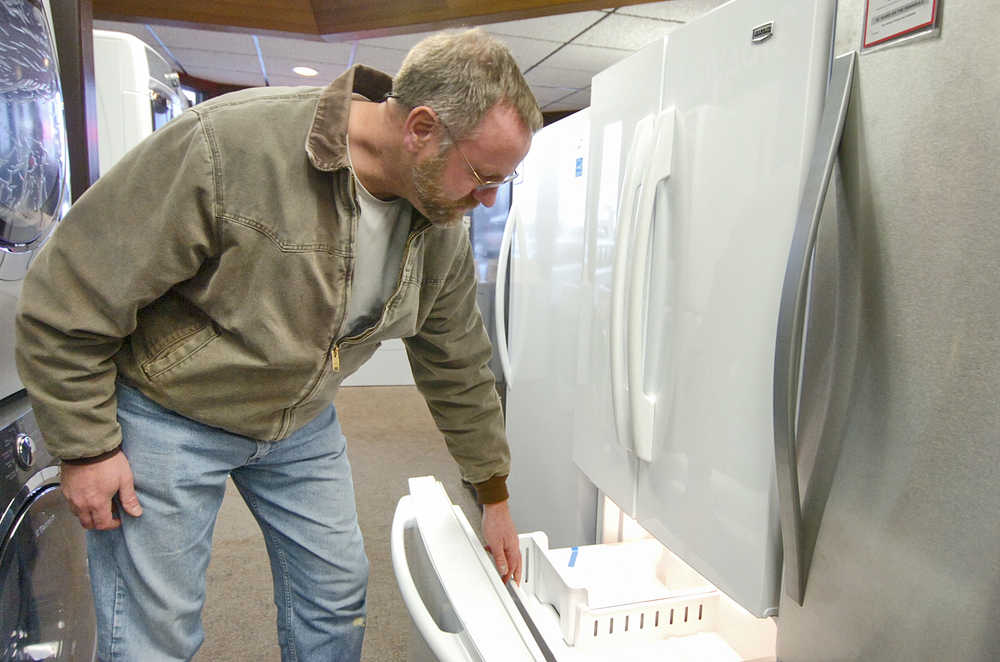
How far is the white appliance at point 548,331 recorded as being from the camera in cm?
191

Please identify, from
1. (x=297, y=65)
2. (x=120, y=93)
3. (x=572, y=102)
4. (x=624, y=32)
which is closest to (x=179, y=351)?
(x=120, y=93)

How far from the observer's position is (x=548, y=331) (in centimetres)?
212

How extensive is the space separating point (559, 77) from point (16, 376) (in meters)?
4.65

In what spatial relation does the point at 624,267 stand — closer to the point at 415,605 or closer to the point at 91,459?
the point at 415,605

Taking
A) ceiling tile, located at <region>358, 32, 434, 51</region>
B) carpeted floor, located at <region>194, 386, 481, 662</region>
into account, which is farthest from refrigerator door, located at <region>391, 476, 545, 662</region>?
ceiling tile, located at <region>358, 32, 434, 51</region>

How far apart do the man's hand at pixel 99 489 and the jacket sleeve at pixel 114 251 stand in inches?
3.3

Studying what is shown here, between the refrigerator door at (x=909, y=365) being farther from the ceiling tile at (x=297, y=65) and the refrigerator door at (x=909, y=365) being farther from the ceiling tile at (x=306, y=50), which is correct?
the ceiling tile at (x=297, y=65)

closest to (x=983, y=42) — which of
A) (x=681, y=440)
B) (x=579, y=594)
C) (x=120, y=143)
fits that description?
(x=681, y=440)

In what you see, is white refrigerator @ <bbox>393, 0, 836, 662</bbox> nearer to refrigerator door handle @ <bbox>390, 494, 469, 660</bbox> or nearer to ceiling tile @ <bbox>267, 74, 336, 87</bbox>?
refrigerator door handle @ <bbox>390, 494, 469, 660</bbox>

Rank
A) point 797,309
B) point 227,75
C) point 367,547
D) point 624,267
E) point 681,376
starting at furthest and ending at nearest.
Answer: point 227,75 < point 367,547 < point 624,267 < point 681,376 < point 797,309

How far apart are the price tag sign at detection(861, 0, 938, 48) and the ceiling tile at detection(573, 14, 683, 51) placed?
3090 millimetres

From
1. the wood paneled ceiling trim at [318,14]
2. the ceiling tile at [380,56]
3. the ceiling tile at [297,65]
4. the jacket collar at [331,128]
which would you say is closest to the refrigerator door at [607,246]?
the jacket collar at [331,128]

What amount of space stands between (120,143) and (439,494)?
5.27ft

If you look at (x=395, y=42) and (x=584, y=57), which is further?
(x=584, y=57)
